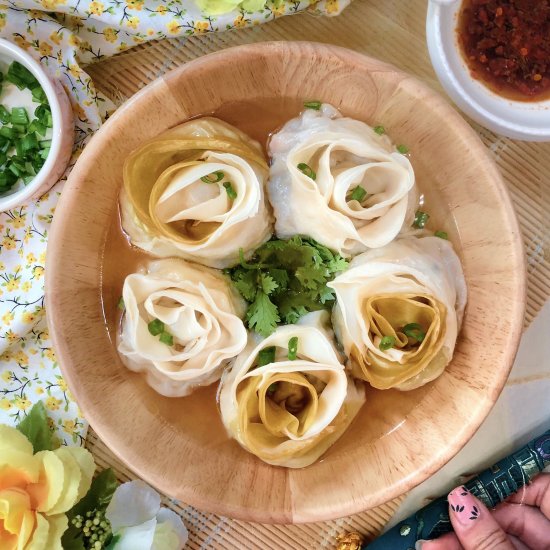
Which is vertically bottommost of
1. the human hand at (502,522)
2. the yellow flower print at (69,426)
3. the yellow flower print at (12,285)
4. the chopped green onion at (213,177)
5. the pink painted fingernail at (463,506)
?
the human hand at (502,522)

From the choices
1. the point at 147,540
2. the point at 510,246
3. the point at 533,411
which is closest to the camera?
the point at 510,246

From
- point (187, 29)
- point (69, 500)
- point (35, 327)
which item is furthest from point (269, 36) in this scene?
point (69, 500)

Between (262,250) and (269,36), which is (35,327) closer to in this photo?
(262,250)

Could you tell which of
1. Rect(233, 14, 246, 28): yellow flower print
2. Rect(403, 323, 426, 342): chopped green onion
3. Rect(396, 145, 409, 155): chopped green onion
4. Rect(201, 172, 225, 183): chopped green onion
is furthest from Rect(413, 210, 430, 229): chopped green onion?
Rect(233, 14, 246, 28): yellow flower print

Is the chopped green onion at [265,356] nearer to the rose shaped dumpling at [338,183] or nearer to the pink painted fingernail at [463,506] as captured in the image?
the rose shaped dumpling at [338,183]

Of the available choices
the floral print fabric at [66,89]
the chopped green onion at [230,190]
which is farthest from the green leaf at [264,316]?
the floral print fabric at [66,89]
